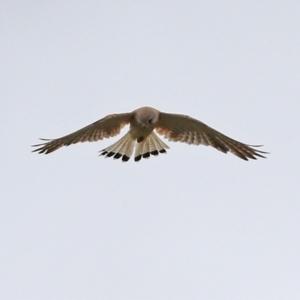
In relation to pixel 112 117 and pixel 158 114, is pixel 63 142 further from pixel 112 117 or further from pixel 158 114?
pixel 158 114

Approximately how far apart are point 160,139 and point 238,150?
171 cm

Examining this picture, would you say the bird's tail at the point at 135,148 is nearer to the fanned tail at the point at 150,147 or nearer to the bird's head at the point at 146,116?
the fanned tail at the point at 150,147

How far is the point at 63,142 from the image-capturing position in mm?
12336

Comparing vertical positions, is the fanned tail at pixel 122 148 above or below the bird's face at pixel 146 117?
below

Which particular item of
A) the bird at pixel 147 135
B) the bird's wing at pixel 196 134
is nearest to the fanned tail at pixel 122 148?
the bird at pixel 147 135

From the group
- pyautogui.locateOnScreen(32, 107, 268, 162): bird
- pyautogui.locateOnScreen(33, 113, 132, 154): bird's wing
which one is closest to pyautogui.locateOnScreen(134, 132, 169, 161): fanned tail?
pyautogui.locateOnScreen(32, 107, 268, 162): bird

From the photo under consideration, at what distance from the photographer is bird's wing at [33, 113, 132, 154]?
12227mm

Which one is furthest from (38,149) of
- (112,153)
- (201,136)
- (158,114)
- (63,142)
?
(201,136)

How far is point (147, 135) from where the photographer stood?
42.3ft

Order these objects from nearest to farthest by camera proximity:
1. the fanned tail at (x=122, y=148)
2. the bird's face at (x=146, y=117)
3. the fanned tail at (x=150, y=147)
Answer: the bird's face at (x=146, y=117)
the fanned tail at (x=122, y=148)
the fanned tail at (x=150, y=147)

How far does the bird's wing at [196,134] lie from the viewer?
12.4 meters

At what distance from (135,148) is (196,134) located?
4.36 ft

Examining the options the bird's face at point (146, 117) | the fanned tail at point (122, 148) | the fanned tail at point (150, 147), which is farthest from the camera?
the fanned tail at point (150, 147)

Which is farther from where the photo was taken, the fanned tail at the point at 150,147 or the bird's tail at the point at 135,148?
the fanned tail at the point at 150,147
